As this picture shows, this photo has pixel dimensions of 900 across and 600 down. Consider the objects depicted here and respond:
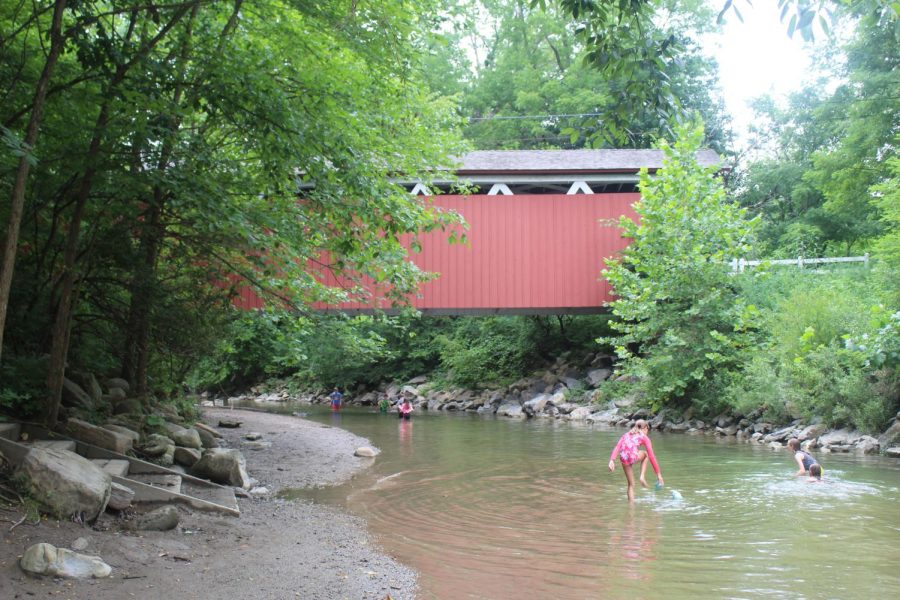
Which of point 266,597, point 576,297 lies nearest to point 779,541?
point 266,597

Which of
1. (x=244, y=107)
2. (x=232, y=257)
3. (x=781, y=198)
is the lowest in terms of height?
(x=232, y=257)

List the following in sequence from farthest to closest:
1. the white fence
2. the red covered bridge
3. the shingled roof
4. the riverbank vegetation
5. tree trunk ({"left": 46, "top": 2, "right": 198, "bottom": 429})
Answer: the red covered bridge < the shingled roof < the white fence < tree trunk ({"left": 46, "top": 2, "right": 198, "bottom": 429}) < the riverbank vegetation

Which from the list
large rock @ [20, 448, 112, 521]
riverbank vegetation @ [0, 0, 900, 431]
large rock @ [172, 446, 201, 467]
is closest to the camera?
large rock @ [20, 448, 112, 521]

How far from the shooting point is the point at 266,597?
424cm

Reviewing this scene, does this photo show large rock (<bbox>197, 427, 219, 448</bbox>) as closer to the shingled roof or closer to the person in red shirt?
the person in red shirt

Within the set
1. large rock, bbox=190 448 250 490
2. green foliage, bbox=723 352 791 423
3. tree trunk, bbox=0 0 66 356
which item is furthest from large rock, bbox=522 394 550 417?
tree trunk, bbox=0 0 66 356

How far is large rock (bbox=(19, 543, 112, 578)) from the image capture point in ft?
13.1

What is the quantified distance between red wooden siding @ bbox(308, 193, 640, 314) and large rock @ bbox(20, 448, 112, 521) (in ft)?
45.4

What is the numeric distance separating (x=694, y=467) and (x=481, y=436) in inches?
235

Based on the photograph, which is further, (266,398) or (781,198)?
(266,398)

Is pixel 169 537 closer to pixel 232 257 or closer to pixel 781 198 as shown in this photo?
pixel 232 257

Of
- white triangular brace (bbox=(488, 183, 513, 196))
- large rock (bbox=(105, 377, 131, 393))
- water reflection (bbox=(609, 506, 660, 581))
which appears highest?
white triangular brace (bbox=(488, 183, 513, 196))

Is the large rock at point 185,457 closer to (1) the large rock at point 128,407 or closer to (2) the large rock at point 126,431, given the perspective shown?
(2) the large rock at point 126,431

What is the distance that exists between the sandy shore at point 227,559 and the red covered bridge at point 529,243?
12149 millimetres
